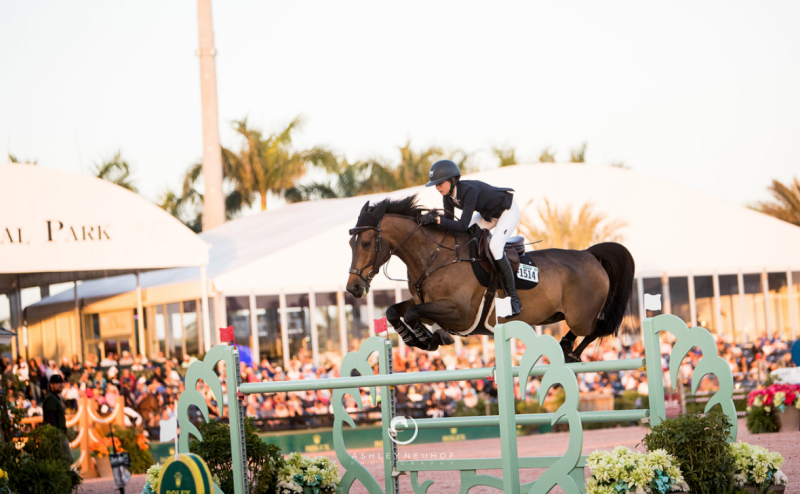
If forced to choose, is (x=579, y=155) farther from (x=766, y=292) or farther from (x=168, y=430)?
(x=168, y=430)

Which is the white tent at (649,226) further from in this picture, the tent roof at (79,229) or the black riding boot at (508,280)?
the black riding boot at (508,280)

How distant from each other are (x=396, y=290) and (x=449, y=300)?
1368cm

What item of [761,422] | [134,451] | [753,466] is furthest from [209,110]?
[753,466]

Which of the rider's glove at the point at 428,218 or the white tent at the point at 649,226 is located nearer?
the rider's glove at the point at 428,218

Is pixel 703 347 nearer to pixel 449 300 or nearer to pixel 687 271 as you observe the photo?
pixel 449 300

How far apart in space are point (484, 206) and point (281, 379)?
10.2 m

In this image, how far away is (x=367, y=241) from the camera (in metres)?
6.02

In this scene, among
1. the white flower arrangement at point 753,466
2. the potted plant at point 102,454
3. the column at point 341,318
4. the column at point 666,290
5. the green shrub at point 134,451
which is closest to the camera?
the white flower arrangement at point 753,466

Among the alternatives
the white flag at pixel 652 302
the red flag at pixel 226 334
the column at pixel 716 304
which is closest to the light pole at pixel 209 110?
the column at pixel 716 304

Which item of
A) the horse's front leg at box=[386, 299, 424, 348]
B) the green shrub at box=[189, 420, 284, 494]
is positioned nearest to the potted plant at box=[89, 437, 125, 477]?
the green shrub at box=[189, 420, 284, 494]

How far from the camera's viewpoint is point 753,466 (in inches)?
201

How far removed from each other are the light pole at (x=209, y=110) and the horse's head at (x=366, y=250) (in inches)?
771

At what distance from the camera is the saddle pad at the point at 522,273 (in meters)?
6.06

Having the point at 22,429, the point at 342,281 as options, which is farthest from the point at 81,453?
the point at 342,281
